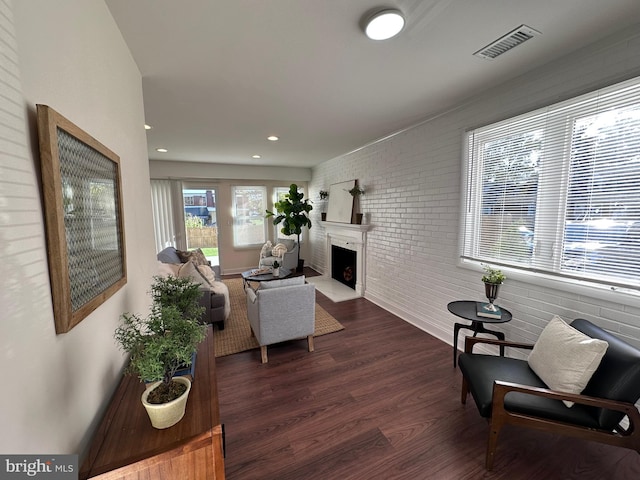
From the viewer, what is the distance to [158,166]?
519 centimetres

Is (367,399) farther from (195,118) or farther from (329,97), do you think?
(195,118)

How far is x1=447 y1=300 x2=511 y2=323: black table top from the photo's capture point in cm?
205

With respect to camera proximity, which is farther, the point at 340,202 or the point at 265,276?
the point at 340,202

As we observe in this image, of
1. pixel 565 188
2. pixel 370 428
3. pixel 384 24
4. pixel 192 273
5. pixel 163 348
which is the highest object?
pixel 384 24

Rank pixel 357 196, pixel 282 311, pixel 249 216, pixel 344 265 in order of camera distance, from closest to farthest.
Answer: pixel 282 311 < pixel 357 196 < pixel 344 265 < pixel 249 216

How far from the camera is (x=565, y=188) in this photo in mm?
1880

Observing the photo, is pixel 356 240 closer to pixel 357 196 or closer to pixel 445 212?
pixel 357 196

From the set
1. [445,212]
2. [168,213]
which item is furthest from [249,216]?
[445,212]

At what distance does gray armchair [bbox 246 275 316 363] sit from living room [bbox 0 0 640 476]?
1021mm

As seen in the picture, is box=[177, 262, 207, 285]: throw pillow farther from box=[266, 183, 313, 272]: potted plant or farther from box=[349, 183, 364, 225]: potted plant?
box=[266, 183, 313, 272]: potted plant

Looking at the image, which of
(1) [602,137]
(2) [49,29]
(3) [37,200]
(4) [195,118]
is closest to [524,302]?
(1) [602,137]

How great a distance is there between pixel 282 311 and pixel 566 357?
82.7 inches

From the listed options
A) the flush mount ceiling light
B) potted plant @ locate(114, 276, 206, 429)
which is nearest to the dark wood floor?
potted plant @ locate(114, 276, 206, 429)
